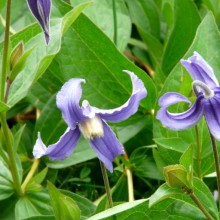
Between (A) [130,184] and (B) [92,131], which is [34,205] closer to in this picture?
(A) [130,184]

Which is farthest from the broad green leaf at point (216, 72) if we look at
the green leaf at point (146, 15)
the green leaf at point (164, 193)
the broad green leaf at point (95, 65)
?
the green leaf at point (146, 15)

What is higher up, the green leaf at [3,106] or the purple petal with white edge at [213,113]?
the green leaf at [3,106]

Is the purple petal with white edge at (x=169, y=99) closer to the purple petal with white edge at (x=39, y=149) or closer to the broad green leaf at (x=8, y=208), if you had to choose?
the purple petal with white edge at (x=39, y=149)

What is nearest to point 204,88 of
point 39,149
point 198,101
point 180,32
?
point 198,101

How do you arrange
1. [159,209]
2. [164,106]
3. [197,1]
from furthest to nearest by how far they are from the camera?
1. [197,1]
2. [159,209]
3. [164,106]

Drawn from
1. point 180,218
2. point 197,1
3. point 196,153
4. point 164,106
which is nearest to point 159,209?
point 180,218

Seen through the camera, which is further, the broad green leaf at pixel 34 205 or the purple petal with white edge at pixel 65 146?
the broad green leaf at pixel 34 205

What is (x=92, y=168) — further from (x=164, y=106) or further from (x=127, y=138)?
(x=164, y=106)
